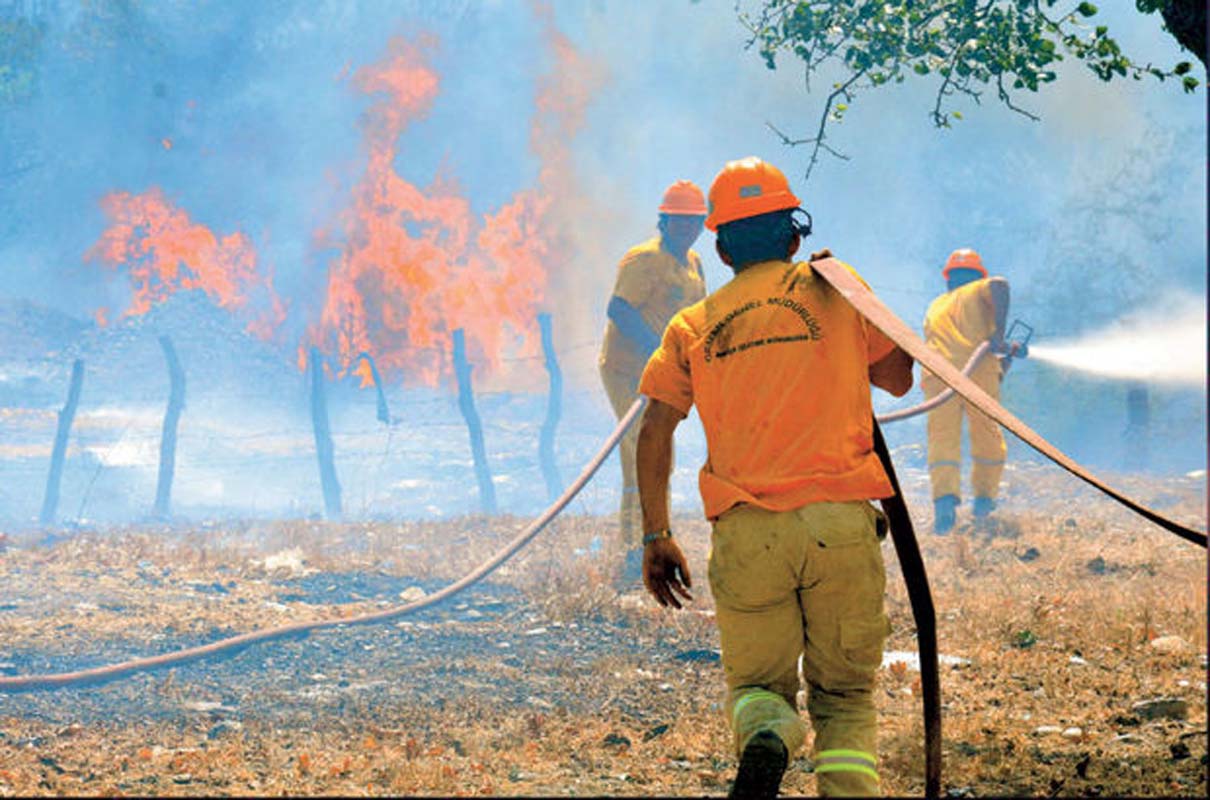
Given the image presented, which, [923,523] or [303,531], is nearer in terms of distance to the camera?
[923,523]

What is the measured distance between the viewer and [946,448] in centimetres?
882

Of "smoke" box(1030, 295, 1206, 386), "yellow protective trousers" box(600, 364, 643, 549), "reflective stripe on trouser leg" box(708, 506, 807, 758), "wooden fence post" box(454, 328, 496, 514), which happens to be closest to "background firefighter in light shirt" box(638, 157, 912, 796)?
"reflective stripe on trouser leg" box(708, 506, 807, 758)

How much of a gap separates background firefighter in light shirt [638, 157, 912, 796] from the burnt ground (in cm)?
72

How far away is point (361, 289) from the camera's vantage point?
69.3 feet

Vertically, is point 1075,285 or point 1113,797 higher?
point 1075,285

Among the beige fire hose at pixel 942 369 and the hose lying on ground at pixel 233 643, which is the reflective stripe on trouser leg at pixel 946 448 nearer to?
the hose lying on ground at pixel 233 643

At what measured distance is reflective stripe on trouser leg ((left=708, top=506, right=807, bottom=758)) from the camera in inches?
104

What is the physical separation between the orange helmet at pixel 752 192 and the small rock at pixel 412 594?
16.3 ft

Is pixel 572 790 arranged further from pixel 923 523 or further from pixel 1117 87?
pixel 1117 87

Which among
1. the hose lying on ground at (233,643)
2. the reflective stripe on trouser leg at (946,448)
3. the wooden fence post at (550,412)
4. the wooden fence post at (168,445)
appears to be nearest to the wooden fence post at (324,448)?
the wooden fence post at (168,445)

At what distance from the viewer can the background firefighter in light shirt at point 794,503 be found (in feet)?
8.69

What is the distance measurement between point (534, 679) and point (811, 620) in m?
2.52

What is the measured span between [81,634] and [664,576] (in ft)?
14.1

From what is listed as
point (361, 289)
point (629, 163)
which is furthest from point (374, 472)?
point (629, 163)
